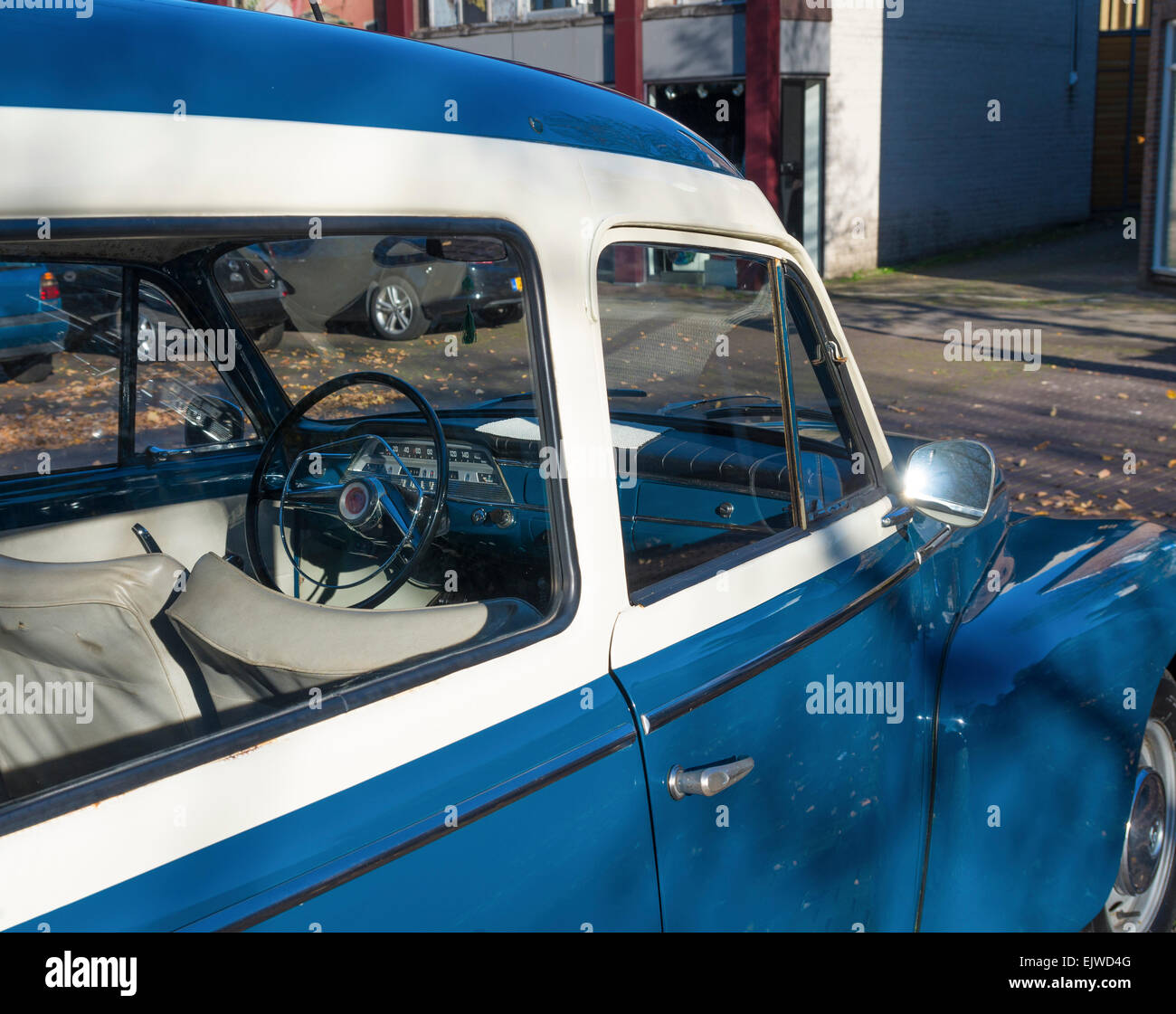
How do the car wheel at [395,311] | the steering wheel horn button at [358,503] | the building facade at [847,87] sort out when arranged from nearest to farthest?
1. the car wheel at [395,311]
2. the steering wheel horn button at [358,503]
3. the building facade at [847,87]

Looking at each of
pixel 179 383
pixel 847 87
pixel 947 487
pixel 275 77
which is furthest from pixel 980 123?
pixel 275 77

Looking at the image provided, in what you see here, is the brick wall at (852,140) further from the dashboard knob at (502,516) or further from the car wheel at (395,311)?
the dashboard knob at (502,516)

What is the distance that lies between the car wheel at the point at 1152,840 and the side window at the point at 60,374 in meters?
2.57

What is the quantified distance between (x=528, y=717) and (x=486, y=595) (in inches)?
14.3

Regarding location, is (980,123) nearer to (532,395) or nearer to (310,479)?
(310,479)

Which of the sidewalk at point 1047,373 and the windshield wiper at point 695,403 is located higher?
the windshield wiper at point 695,403

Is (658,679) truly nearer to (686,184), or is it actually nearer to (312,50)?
(686,184)

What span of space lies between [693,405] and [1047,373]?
9.95 m

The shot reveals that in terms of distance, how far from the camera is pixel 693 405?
8.93ft

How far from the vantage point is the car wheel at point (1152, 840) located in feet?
9.11

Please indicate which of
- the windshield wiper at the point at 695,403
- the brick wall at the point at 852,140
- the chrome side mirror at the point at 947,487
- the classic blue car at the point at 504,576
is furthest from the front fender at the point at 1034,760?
the brick wall at the point at 852,140

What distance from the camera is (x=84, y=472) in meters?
2.77

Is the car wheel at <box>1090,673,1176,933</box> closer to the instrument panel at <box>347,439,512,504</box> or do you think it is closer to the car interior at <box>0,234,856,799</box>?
the car interior at <box>0,234,856,799</box>

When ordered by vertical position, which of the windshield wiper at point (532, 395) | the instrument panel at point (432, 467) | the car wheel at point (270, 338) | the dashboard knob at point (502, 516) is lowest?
the dashboard knob at point (502, 516)
